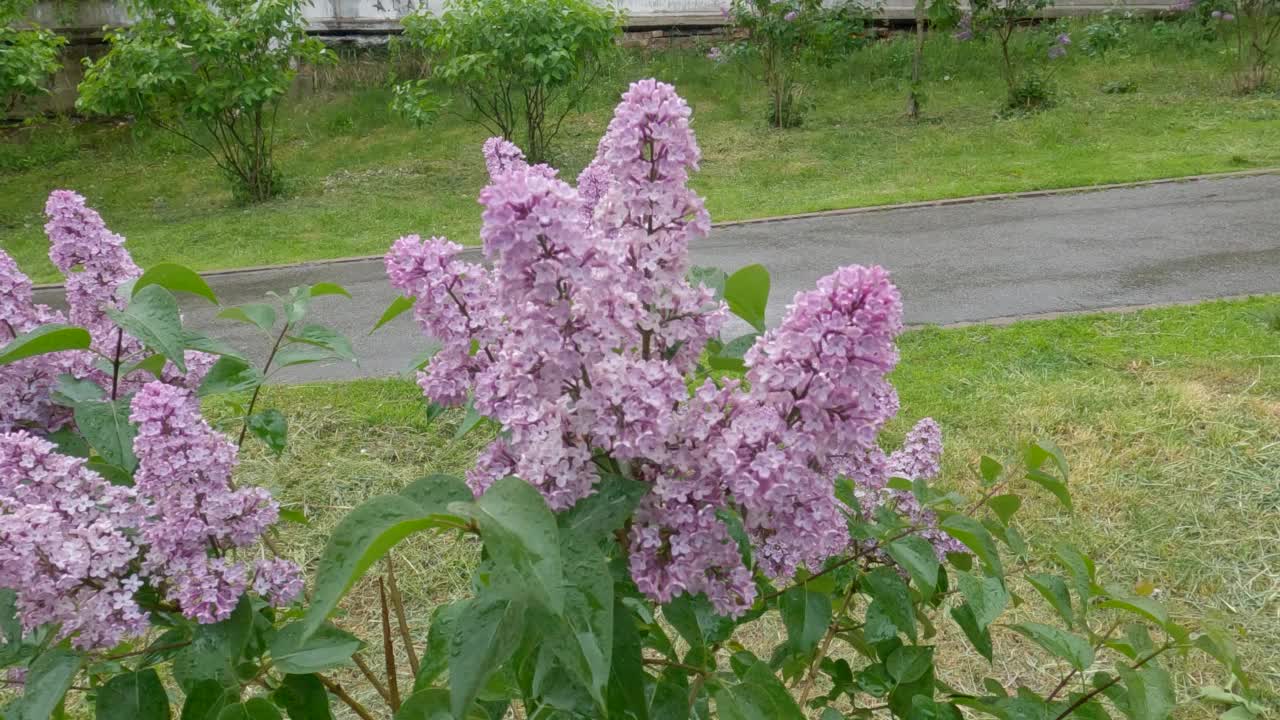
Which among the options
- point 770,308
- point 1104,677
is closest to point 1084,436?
point 770,308

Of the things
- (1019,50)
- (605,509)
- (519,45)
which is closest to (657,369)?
(605,509)

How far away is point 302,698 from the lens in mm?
1118

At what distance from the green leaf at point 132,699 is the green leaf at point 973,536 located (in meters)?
0.82

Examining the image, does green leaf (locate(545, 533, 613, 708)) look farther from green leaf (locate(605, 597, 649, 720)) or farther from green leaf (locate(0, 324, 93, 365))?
green leaf (locate(0, 324, 93, 365))

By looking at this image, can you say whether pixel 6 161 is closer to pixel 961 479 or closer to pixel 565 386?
pixel 961 479

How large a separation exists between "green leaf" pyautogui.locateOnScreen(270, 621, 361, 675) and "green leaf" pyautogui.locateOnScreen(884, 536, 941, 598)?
565mm

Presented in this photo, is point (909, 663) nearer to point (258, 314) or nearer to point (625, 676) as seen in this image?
point (625, 676)

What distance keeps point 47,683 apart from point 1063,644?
1.10 m

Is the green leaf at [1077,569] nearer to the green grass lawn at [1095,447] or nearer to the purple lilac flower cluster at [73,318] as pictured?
the purple lilac flower cluster at [73,318]

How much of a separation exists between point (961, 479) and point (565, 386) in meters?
2.91

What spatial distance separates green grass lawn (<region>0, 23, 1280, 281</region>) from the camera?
8664 millimetres

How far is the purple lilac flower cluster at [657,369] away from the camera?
0.85m

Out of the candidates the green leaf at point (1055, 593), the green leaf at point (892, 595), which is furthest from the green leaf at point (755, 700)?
the green leaf at point (1055, 593)

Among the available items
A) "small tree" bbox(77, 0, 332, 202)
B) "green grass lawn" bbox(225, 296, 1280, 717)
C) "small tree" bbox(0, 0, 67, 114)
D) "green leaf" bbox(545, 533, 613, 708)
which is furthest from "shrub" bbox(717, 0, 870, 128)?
"green leaf" bbox(545, 533, 613, 708)
